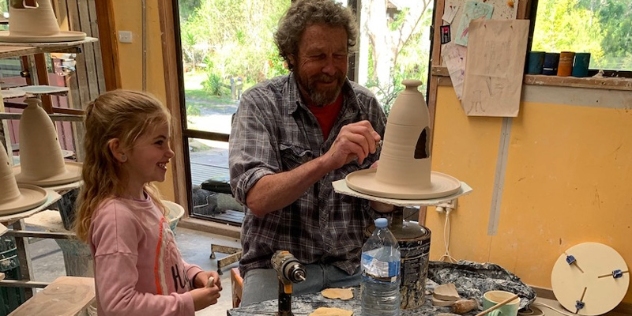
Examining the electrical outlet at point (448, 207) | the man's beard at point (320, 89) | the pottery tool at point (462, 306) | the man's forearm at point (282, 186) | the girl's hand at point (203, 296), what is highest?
the man's beard at point (320, 89)

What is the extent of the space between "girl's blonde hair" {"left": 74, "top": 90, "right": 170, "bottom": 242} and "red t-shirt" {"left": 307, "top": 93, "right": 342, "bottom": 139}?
22.3 inches

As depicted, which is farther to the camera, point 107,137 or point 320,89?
point 320,89

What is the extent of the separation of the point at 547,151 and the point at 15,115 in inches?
94.8

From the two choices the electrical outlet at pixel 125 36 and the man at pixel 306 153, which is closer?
the man at pixel 306 153

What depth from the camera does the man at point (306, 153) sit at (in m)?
1.53

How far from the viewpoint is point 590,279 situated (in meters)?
2.46

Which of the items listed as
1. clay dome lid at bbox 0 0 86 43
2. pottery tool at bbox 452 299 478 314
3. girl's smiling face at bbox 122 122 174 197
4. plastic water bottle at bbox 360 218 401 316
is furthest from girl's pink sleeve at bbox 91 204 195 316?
clay dome lid at bbox 0 0 86 43

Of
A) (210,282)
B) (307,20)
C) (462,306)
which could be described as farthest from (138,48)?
(462,306)

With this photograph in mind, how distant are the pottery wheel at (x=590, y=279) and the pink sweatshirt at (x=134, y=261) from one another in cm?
209

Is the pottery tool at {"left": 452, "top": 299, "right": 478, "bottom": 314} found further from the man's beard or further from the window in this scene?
the window

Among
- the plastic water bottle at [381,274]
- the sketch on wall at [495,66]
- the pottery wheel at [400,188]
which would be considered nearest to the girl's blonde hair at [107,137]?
the pottery wheel at [400,188]

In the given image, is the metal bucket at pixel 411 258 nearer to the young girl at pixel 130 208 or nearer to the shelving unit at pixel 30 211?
the young girl at pixel 130 208

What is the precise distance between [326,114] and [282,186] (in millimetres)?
401

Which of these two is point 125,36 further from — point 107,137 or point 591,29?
point 591,29
